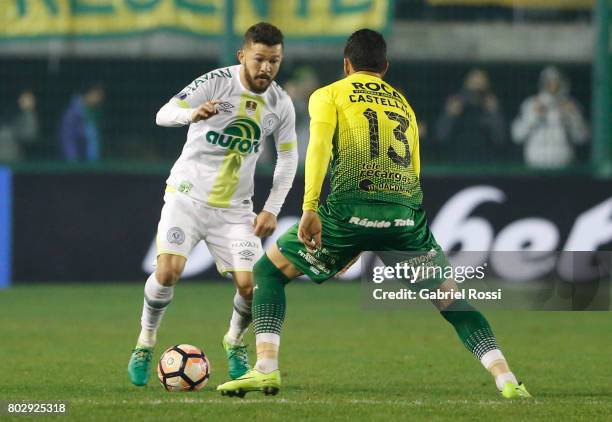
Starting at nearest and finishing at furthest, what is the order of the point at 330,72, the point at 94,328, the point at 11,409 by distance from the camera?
the point at 11,409, the point at 94,328, the point at 330,72

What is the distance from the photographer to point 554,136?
16438 millimetres

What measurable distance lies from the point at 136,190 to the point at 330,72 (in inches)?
113

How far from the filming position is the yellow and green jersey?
7.21 m

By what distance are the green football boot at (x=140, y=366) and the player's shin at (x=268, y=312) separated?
3.63ft

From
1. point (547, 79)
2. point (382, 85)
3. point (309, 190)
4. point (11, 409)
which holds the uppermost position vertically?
point (547, 79)

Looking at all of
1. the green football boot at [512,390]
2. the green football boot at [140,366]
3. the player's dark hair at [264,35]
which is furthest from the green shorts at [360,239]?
the green football boot at [140,366]

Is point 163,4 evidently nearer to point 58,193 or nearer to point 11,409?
point 58,193

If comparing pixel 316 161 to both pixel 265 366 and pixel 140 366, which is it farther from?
pixel 140 366

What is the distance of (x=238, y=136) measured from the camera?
8.49 m

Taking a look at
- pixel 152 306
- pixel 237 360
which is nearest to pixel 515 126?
pixel 237 360

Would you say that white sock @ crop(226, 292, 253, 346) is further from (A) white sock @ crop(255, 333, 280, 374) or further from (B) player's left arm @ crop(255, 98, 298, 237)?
(A) white sock @ crop(255, 333, 280, 374)

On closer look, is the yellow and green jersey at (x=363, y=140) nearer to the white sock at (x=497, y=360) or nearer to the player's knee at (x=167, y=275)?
the white sock at (x=497, y=360)

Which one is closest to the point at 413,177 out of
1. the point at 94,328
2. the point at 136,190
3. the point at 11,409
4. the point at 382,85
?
the point at 382,85

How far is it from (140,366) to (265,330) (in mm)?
1220
